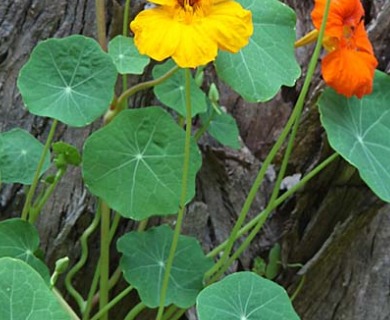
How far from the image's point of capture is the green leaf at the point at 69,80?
1044mm

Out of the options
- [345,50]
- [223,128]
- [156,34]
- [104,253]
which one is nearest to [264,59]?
[345,50]

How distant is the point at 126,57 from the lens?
113cm

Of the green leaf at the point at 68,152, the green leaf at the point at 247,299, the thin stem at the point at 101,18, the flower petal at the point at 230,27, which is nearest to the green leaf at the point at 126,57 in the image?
the thin stem at the point at 101,18

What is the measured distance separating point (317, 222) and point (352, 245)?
123 millimetres

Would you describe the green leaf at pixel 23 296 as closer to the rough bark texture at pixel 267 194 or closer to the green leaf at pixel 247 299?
the green leaf at pixel 247 299

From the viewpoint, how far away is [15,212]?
1.38 m

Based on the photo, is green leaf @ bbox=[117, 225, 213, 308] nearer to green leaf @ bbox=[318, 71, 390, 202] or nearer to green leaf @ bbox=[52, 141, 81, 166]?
green leaf @ bbox=[52, 141, 81, 166]

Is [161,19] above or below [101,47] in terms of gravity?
above

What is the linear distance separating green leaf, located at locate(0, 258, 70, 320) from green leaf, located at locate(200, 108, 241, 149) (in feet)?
1.85

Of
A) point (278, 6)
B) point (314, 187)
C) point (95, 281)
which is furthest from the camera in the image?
point (314, 187)

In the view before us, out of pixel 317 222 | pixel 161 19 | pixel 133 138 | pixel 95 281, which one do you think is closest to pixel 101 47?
pixel 133 138

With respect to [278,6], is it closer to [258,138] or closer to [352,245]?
[258,138]

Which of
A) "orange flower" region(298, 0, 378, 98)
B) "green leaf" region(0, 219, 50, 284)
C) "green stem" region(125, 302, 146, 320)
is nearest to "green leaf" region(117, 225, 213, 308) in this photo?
"green stem" region(125, 302, 146, 320)

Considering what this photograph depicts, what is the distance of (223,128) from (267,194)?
0.19 meters
